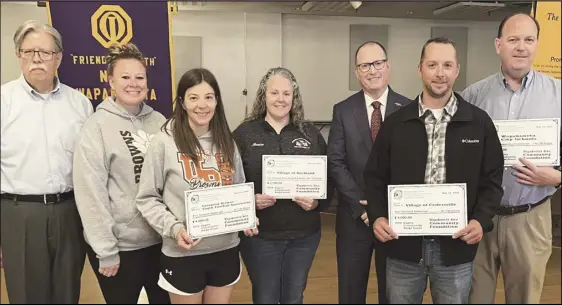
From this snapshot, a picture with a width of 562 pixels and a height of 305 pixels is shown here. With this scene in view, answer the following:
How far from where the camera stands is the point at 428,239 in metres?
1.69

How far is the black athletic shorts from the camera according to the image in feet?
5.51

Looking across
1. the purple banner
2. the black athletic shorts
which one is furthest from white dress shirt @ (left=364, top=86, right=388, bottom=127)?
the purple banner

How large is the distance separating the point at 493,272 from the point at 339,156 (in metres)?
0.85

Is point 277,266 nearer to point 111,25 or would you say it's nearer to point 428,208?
point 428,208

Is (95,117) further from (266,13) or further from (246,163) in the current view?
(266,13)

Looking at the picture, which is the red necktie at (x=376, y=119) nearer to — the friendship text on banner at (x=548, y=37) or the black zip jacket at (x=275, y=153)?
the black zip jacket at (x=275, y=153)

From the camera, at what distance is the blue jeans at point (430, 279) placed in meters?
1.69

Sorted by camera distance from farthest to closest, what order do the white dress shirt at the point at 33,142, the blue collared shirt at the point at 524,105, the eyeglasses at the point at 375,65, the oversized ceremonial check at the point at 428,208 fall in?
the eyeglasses at the point at 375,65, the blue collared shirt at the point at 524,105, the white dress shirt at the point at 33,142, the oversized ceremonial check at the point at 428,208

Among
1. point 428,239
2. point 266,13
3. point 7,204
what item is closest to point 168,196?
point 7,204

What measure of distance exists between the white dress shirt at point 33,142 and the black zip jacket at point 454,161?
1227mm

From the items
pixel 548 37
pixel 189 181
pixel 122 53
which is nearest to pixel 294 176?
pixel 189 181

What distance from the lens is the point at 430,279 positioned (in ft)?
5.73

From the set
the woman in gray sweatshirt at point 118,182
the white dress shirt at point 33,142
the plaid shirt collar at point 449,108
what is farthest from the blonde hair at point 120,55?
the plaid shirt collar at point 449,108

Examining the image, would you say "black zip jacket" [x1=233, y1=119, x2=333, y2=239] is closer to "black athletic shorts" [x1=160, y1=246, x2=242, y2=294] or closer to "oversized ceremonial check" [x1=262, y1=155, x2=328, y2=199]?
"oversized ceremonial check" [x1=262, y1=155, x2=328, y2=199]
